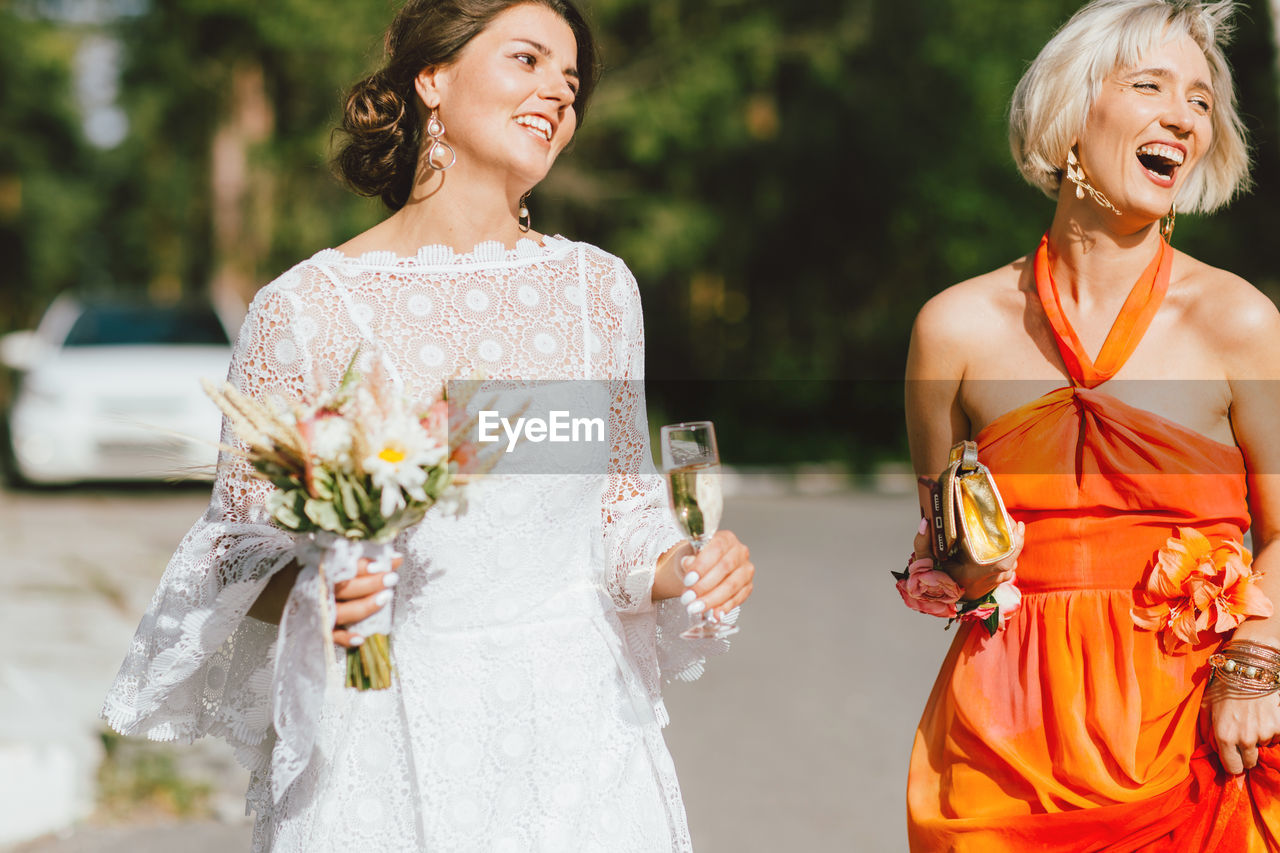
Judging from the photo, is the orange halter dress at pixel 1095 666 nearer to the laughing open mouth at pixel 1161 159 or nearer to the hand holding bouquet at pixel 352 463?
the laughing open mouth at pixel 1161 159

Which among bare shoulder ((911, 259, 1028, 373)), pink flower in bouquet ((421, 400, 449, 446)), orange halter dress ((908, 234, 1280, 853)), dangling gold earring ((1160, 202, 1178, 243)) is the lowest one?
orange halter dress ((908, 234, 1280, 853))

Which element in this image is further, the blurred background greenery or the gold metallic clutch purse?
the blurred background greenery

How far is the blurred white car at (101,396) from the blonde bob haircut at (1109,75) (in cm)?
1034

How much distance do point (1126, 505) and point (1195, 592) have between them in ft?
0.67

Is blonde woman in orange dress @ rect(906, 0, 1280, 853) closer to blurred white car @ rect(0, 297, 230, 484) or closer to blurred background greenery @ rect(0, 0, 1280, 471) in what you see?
blurred white car @ rect(0, 297, 230, 484)

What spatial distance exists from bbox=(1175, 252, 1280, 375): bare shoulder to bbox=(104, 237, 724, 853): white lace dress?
3.64ft

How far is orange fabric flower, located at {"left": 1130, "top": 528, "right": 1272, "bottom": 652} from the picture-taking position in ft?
8.20

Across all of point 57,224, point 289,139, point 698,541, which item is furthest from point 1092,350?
point 57,224

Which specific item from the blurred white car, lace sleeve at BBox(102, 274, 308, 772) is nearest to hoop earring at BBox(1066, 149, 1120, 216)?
lace sleeve at BBox(102, 274, 308, 772)

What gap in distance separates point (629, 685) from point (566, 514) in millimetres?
357

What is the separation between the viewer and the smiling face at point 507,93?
2611mm

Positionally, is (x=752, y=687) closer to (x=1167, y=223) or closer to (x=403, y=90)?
(x=1167, y=223)

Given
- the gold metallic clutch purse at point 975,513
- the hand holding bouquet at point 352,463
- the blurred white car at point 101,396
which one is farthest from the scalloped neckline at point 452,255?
the blurred white car at point 101,396

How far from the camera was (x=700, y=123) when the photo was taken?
1998 centimetres
